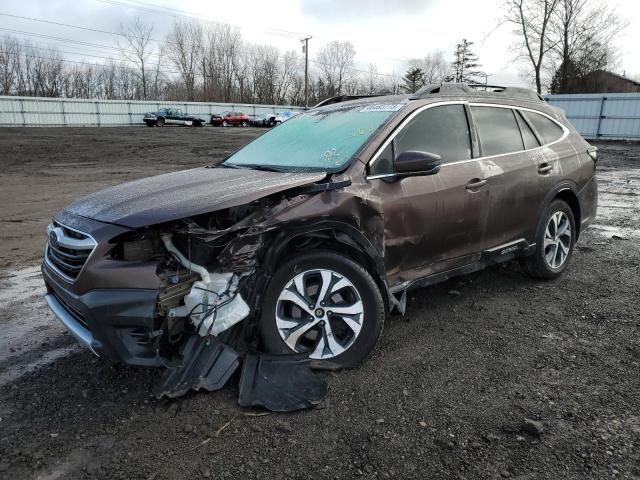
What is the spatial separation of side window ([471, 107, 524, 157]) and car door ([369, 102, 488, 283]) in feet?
0.58

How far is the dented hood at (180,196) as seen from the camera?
104 inches

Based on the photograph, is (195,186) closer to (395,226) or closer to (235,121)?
(395,226)

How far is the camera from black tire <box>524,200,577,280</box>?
4.46 metres

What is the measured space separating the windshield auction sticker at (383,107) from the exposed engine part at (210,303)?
183 cm

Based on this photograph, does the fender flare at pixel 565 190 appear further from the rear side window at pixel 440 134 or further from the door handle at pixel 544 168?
the rear side window at pixel 440 134

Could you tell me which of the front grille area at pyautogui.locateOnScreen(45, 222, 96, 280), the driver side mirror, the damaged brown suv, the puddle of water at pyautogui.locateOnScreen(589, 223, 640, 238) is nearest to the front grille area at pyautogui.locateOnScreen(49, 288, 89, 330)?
the damaged brown suv

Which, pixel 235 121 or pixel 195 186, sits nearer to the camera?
pixel 195 186

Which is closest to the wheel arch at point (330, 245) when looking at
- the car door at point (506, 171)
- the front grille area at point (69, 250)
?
the front grille area at point (69, 250)

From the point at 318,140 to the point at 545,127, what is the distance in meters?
2.45

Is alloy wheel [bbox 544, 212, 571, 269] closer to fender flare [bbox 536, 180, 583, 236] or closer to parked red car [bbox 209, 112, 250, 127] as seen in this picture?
fender flare [bbox 536, 180, 583, 236]

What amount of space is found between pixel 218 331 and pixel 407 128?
6.62 ft

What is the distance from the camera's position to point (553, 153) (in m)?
4.58

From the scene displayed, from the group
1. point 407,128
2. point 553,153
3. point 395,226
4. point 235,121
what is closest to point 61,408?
point 395,226

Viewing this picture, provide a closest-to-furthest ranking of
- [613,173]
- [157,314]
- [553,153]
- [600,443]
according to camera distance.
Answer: [600,443], [157,314], [553,153], [613,173]
